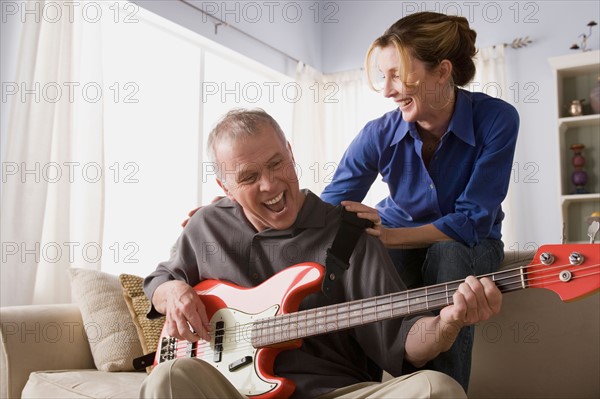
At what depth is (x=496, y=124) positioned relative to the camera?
1.91 meters

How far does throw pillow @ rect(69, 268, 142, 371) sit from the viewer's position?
2273 mm

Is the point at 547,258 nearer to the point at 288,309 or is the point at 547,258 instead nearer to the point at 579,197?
the point at 288,309

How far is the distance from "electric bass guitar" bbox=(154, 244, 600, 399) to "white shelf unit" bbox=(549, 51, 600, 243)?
133 inches

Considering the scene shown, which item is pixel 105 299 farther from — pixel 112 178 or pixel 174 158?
pixel 174 158

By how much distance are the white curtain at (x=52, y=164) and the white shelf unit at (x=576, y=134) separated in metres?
3.03

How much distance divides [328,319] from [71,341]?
1.27 m

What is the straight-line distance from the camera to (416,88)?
1.90 m

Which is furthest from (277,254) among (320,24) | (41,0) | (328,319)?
(320,24)

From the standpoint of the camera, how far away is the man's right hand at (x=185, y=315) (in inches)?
64.4

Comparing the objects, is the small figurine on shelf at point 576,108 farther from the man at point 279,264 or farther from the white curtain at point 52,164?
the man at point 279,264

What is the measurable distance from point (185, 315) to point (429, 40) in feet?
3.40

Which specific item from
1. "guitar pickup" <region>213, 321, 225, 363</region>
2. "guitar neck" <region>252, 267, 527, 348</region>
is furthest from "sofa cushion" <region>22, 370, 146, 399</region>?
"guitar neck" <region>252, 267, 527, 348</region>

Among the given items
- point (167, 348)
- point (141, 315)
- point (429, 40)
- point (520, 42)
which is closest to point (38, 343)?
point (141, 315)

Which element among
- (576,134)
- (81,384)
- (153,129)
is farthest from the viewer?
(576,134)
